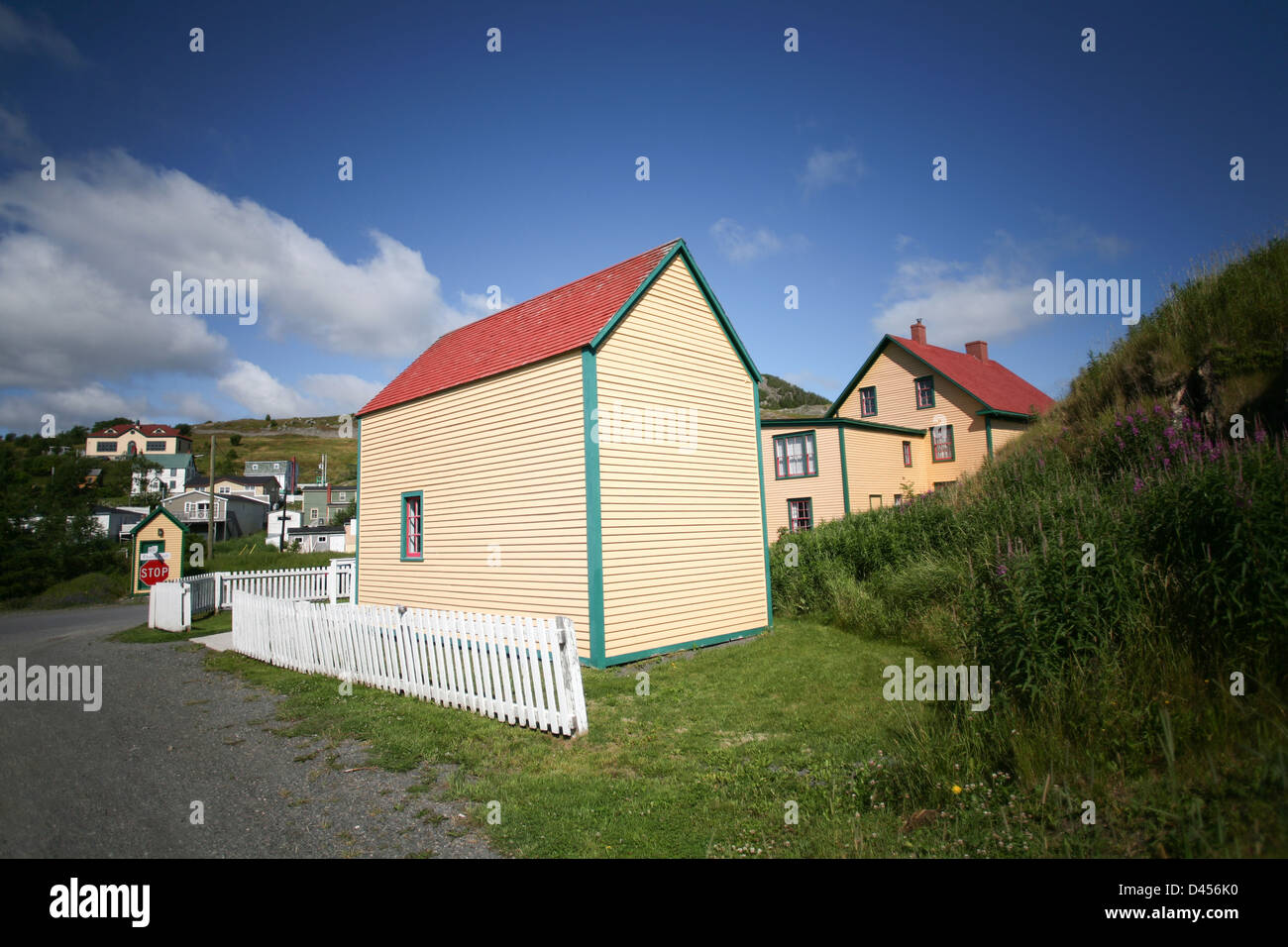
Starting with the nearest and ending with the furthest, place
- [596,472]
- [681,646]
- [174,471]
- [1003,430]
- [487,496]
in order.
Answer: [596,472] → [681,646] → [487,496] → [1003,430] → [174,471]

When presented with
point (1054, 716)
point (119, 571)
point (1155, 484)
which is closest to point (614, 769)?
point (1054, 716)

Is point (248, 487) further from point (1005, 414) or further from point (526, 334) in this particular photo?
point (1005, 414)

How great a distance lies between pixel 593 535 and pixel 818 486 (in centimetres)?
1901

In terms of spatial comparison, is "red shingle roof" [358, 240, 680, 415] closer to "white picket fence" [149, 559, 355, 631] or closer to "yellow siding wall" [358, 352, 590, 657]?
"yellow siding wall" [358, 352, 590, 657]

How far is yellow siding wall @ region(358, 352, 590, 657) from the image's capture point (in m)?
11.2

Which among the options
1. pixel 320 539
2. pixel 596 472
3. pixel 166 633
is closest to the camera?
Result: pixel 596 472

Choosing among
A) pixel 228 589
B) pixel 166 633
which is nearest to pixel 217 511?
pixel 228 589

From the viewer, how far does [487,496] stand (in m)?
12.9

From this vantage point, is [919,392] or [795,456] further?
[919,392]

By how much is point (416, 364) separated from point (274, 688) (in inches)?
398

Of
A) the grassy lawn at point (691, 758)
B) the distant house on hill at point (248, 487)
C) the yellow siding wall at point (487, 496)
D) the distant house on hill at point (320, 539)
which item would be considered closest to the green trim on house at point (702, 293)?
the yellow siding wall at point (487, 496)

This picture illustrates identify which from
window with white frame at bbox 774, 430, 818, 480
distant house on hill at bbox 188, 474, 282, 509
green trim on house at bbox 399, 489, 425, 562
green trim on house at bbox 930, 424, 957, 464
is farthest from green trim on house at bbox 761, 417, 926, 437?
distant house on hill at bbox 188, 474, 282, 509
